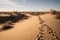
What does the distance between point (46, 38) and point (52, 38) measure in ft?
1.28

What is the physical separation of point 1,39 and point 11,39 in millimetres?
872

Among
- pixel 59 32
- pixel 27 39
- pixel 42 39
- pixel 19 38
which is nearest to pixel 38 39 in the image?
pixel 42 39

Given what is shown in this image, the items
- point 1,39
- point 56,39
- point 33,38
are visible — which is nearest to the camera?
point 56,39

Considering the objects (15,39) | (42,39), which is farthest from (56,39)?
(15,39)

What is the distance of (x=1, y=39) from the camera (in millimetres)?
9594

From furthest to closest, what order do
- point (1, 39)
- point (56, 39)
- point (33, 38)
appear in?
point (1, 39) < point (33, 38) < point (56, 39)

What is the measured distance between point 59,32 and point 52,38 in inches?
63.0

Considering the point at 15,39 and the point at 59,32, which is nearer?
the point at 15,39

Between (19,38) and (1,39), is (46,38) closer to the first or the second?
(19,38)

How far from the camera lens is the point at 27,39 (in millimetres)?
8891

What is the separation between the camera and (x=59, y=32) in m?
9.98

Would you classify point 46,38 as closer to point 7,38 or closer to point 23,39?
point 23,39

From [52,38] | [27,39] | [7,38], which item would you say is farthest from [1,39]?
[52,38]

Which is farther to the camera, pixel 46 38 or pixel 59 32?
pixel 59 32
